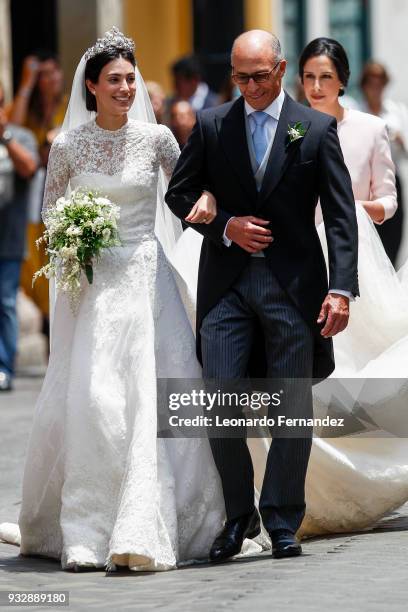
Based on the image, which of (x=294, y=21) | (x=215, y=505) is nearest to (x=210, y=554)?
(x=215, y=505)

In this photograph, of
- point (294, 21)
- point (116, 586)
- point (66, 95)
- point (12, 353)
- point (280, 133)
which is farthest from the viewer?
point (294, 21)

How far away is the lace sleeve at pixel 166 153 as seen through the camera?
7.78m

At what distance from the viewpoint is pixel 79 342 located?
300 inches

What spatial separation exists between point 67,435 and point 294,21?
15521 mm

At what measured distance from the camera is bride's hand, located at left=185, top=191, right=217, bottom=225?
730 centimetres

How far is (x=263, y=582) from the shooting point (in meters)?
6.72

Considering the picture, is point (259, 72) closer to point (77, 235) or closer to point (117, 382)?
point (77, 235)

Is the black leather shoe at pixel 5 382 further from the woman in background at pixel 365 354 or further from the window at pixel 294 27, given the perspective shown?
the window at pixel 294 27

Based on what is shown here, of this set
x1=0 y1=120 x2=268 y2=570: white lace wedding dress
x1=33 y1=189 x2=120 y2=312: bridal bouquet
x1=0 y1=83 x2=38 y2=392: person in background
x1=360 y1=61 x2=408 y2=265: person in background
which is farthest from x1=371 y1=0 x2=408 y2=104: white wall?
x1=33 y1=189 x2=120 y2=312: bridal bouquet

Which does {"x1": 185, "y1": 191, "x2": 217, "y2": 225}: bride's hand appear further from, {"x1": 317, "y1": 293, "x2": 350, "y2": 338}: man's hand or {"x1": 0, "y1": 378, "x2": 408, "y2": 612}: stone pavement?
{"x1": 0, "y1": 378, "x2": 408, "y2": 612}: stone pavement

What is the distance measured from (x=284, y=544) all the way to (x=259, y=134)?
5.30ft

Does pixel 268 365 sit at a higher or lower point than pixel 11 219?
lower

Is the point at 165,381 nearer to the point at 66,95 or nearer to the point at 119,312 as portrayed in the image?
the point at 119,312

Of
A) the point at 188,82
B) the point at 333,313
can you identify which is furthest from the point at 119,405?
the point at 188,82
